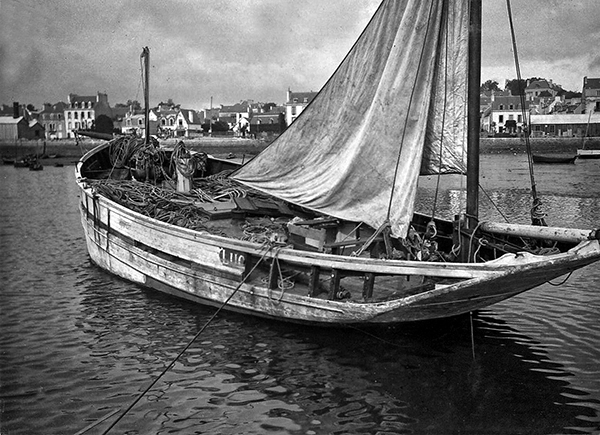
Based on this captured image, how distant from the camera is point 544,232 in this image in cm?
953

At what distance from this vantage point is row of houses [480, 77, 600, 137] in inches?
3890

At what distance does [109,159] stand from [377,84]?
39.5ft

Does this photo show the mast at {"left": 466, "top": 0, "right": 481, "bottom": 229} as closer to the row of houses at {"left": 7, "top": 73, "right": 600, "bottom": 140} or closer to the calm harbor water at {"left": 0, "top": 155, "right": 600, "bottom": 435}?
the calm harbor water at {"left": 0, "top": 155, "right": 600, "bottom": 435}

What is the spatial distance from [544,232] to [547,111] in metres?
123

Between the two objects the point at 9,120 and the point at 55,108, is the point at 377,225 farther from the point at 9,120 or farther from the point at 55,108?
the point at 55,108

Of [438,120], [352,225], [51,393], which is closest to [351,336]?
[352,225]

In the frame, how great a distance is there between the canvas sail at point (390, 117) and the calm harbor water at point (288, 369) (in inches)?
96.4

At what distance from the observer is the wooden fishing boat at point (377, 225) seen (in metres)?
9.16

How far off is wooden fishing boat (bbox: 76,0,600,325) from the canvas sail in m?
0.02

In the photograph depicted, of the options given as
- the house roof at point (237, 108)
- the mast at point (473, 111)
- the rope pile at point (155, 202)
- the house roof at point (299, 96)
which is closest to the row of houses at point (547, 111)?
the house roof at point (299, 96)

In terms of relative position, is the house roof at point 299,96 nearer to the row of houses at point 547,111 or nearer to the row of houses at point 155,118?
the row of houses at point 155,118

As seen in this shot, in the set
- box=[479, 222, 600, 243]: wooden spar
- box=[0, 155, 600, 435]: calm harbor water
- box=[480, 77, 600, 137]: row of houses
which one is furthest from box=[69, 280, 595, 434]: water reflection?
box=[480, 77, 600, 137]: row of houses

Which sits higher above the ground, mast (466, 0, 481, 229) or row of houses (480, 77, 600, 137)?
row of houses (480, 77, 600, 137)

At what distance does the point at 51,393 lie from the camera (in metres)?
8.94
